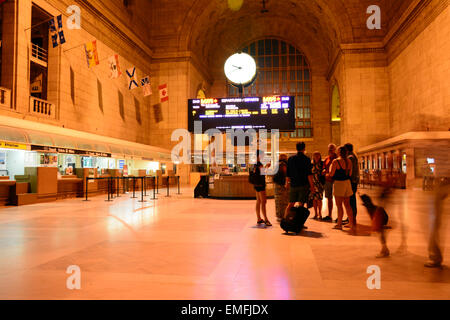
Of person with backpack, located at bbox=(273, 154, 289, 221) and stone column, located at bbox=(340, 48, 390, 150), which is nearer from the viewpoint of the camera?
person with backpack, located at bbox=(273, 154, 289, 221)

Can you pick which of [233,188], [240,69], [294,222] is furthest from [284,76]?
[294,222]

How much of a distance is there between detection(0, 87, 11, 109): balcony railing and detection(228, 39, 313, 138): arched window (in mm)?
29437

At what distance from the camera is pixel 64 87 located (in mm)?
17688

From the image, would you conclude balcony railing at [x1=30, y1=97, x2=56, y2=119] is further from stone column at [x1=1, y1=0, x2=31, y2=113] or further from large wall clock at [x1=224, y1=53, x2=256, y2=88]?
large wall clock at [x1=224, y1=53, x2=256, y2=88]

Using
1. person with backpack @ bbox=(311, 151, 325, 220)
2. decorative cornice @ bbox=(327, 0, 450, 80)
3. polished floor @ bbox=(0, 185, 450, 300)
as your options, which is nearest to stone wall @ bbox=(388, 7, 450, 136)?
decorative cornice @ bbox=(327, 0, 450, 80)

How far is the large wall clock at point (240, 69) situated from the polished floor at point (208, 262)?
1048 cm

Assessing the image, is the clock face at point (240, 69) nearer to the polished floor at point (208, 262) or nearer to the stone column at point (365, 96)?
the polished floor at point (208, 262)

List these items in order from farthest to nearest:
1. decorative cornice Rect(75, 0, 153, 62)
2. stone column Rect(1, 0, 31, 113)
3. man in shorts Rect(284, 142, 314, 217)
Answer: decorative cornice Rect(75, 0, 153, 62), stone column Rect(1, 0, 31, 113), man in shorts Rect(284, 142, 314, 217)

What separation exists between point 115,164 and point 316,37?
28.4 meters

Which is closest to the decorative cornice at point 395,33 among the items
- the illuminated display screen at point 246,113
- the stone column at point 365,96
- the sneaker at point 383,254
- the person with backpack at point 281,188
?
the stone column at point 365,96

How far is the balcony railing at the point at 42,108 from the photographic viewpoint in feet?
50.2

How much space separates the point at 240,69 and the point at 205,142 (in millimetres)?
17232

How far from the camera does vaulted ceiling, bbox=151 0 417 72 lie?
88.4 feet
